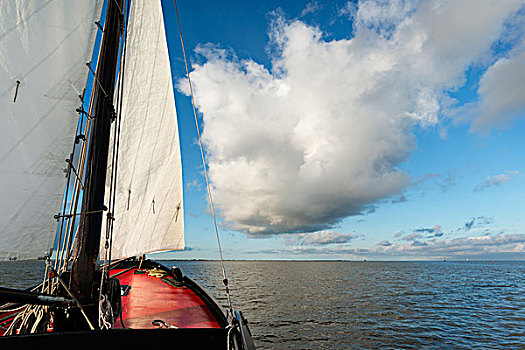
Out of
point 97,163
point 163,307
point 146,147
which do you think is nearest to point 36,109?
point 97,163

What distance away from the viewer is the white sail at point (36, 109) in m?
3.86

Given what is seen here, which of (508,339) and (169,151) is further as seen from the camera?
(508,339)

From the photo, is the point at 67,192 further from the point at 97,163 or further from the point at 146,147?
the point at 146,147

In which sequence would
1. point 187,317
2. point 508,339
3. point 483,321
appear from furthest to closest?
point 483,321 < point 508,339 < point 187,317

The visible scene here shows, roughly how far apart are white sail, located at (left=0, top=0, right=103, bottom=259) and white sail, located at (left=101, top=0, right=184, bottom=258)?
2.45 metres

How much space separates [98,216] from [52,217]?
0.75 m

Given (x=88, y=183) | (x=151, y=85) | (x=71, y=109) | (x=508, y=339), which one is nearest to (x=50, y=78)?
(x=71, y=109)

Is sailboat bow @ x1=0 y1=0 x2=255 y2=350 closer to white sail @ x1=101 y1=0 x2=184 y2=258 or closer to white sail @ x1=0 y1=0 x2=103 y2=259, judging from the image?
white sail @ x1=0 y1=0 x2=103 y2=259

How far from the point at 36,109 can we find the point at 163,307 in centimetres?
443

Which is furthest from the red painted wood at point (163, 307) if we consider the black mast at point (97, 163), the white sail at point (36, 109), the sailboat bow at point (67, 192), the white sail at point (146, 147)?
the white sail at point (36, 109)

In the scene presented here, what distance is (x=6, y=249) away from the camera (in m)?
3.95

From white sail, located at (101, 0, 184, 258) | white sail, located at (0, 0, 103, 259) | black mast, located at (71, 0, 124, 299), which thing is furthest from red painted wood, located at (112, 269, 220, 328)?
white sail, located at (0, 0, 103, 259)

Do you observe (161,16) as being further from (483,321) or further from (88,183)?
(483,321)

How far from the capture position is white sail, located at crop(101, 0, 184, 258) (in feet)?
23.8
